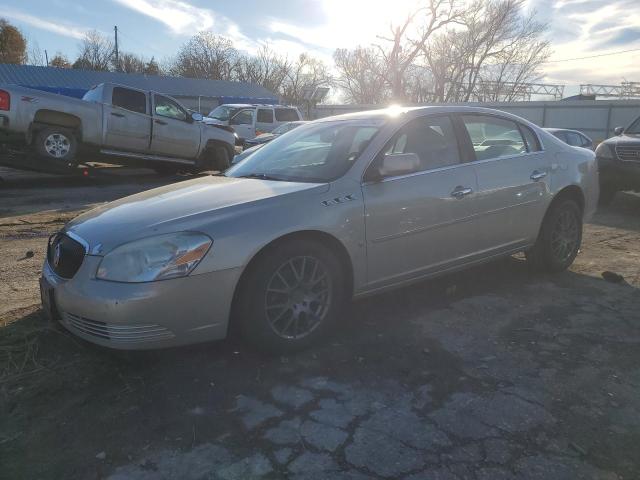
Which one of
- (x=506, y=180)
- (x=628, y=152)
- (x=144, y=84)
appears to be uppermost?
(x=144, y=84)

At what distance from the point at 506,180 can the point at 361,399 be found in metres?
2.47

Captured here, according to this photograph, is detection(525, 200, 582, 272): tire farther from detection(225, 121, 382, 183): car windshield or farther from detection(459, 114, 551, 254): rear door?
detection(225, 121, 382, 183): car windshield

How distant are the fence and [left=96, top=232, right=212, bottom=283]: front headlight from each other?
26316 mm

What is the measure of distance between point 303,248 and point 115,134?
29.6 ft

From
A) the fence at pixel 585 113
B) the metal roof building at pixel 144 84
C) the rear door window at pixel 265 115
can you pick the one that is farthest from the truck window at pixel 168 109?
the metal roof building at pixel 144 84

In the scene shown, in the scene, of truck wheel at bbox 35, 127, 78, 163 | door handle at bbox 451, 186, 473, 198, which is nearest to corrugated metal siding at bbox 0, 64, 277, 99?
truck wheel at bbox 35, 127, 78, 163

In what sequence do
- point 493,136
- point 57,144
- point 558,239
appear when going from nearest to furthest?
point 493,136 < point 558,239 < point 57,144

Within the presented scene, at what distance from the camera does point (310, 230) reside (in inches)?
135

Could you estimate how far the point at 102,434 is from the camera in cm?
264

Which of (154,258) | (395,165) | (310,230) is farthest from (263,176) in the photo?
(154,258)

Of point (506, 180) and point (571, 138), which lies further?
point (571, 138)

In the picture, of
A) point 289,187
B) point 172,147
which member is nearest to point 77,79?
point 172,147

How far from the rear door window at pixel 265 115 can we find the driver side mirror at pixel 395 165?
16.0 meters

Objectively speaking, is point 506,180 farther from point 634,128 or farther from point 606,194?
point 634,128
